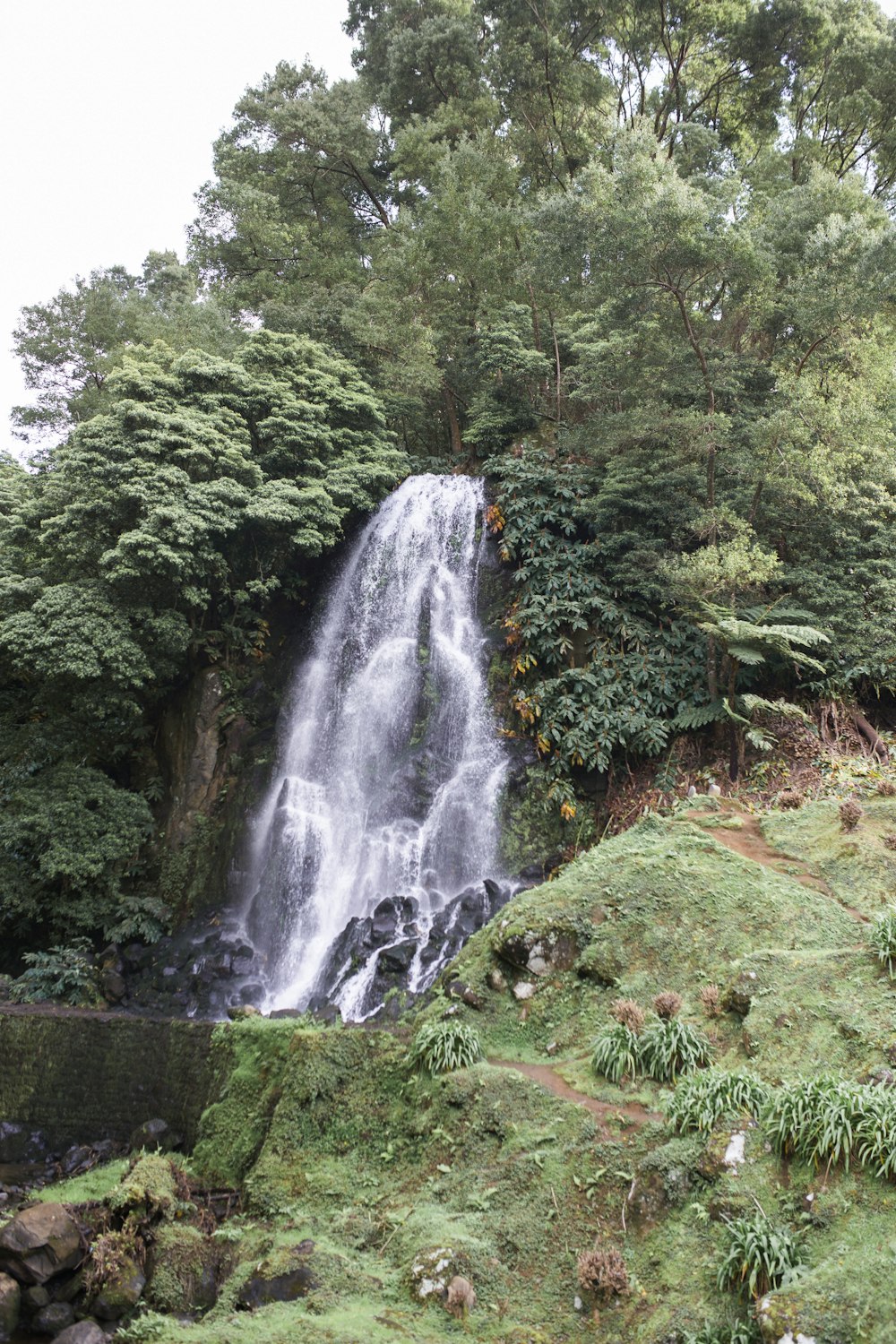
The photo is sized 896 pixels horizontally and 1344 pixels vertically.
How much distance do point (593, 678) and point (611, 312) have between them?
218 inches

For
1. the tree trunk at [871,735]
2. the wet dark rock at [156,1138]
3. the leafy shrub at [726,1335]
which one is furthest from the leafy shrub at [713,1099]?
the tree trunk at [871,735]

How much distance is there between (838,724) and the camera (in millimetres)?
11008

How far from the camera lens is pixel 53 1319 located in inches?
196

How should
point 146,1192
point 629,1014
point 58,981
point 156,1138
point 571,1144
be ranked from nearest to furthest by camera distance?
point 571,1144 → point 146,1192 → point 629,1014 → point 156,1138 → point 58,981

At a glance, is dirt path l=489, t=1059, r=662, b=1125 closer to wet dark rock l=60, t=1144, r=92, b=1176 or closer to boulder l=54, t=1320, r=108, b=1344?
boulder l=54, t=1320, r=108, b=1344

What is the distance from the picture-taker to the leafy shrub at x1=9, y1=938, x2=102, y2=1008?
10789mm

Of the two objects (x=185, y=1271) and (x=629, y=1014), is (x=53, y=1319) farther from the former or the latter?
(x=629, y=1014)

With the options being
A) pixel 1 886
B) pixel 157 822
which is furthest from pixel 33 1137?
pixel 157 822

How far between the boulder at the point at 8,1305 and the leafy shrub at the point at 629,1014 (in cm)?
420

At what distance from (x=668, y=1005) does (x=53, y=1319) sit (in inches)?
172

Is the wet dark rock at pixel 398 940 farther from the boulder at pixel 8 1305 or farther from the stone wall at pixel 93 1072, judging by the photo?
the boulder at pixel 8 1305

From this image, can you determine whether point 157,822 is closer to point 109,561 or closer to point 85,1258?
point 109,561

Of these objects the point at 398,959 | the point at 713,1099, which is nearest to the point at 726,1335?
the point at 713,1099

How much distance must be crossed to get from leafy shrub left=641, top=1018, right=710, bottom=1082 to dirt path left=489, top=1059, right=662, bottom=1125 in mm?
317
